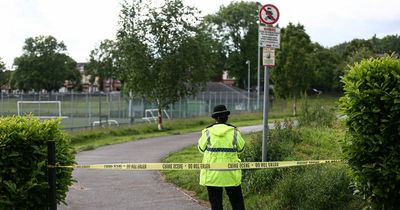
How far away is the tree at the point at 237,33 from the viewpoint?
8669 cm

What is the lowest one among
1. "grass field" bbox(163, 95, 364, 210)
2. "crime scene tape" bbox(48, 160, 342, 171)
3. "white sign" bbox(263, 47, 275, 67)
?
"grass field" bbox(163, 95, 364, 210)

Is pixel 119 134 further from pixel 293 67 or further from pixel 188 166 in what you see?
pixel 293 67

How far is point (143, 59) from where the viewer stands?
26344 mm

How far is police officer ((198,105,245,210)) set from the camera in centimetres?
602

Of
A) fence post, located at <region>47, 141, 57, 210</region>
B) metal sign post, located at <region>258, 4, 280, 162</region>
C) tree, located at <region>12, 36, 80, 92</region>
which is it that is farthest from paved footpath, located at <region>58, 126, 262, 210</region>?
tree, located at <region>12, 36, 80, 92</region>

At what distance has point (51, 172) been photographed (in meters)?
5.50

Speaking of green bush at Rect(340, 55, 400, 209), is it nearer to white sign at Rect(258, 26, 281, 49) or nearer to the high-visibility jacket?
the high-visibility jacket

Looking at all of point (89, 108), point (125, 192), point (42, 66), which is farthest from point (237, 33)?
point (125, 192)

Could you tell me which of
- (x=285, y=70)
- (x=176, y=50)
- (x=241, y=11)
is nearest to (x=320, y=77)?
(x=241, y=11)

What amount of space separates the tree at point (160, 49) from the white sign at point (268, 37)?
18.5 meters

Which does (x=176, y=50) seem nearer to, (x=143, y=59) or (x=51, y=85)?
(x=143, y=59)

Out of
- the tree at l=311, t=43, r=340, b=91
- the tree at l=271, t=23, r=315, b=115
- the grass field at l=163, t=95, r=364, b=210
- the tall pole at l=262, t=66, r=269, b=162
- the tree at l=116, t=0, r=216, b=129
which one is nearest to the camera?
the grass field at l=163, t=95, r=364, b=210

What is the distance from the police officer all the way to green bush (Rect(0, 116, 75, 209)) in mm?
1689

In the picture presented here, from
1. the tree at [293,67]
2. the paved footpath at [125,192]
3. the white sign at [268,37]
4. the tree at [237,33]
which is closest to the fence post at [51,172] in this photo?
the paved footpath at [125,192]
